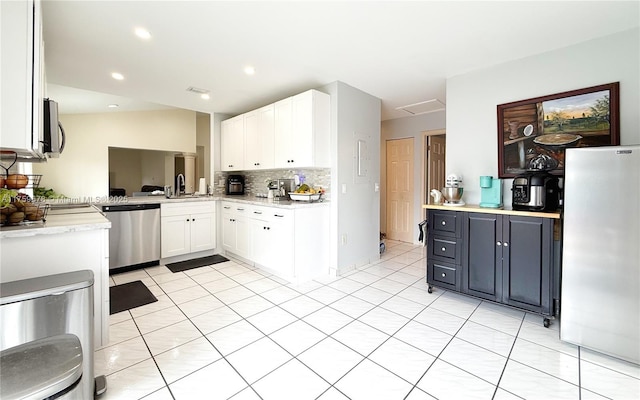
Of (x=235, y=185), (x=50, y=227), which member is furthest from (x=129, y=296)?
(x=235, y=185)

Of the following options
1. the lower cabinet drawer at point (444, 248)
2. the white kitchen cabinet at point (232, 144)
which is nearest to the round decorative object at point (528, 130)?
the lower cabinet drawer at point (444, 248)

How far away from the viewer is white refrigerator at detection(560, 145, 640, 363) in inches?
72.0

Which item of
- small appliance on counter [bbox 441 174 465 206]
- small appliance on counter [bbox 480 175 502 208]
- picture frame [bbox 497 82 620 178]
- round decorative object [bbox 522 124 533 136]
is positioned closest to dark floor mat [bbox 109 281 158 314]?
small appliance on counter [bbox 441 174 465 206]

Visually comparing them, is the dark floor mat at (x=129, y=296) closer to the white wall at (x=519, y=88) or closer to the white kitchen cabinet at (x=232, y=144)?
the white kitchen cabinet at (x=232, y=144)

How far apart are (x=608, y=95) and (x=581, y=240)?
4.45 feet

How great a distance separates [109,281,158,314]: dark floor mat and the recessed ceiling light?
8.19 ft

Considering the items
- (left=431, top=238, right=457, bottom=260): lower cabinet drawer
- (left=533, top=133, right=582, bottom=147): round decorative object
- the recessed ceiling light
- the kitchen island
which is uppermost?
the recessed ceiling light

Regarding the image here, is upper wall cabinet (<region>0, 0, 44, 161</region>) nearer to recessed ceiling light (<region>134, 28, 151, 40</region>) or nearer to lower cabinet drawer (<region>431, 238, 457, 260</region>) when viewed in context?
recessed ceiling light (<region>134, 28, 151, 40</region>)

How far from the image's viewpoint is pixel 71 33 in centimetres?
234

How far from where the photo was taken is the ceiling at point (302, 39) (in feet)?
6.65

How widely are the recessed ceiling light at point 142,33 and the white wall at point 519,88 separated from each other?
3.18 m

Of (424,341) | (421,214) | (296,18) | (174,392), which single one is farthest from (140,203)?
(421,214)

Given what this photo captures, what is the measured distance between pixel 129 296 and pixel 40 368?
7.24ft

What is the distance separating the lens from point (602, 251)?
1928mm
